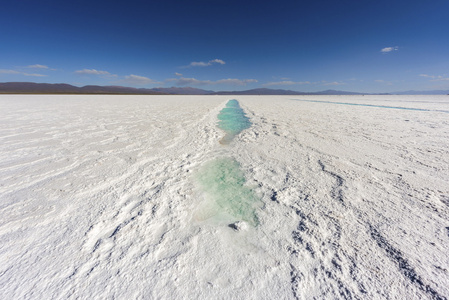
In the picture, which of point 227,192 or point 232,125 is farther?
point 232,125

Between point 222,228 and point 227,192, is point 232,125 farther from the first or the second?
point 222,228

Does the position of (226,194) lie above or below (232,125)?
above

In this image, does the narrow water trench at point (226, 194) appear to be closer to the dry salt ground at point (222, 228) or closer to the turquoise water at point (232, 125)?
the dry salt ground at point (222, 228)

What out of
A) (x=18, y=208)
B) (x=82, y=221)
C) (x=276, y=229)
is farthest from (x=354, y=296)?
(x=18, y=208)

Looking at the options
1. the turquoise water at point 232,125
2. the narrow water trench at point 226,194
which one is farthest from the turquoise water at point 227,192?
the turquoise water at point 232,125

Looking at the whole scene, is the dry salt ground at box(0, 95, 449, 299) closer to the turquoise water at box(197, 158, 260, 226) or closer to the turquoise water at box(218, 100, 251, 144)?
the turquoise water at box(197, 158, 260, 226)

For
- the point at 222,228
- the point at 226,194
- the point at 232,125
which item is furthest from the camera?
the point at 232,125

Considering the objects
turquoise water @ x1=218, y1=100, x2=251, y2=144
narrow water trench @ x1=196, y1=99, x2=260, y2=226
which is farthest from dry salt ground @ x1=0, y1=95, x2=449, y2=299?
turquoise water @ x1=218, y1=100, x2=251, y2=144

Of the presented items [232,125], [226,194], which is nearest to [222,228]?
[226,194]

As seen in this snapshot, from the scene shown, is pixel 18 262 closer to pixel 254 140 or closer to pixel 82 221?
pixel 82 221
